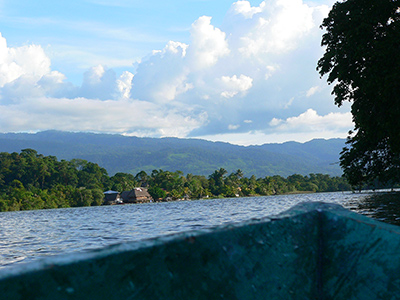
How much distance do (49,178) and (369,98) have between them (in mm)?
164495

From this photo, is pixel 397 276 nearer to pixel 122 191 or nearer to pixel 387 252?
pixel 387 252

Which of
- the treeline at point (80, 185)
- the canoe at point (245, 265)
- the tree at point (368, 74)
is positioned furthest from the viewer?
the treeline at point (80, 185)

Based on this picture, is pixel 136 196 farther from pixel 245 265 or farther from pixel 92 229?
pixel 245 265

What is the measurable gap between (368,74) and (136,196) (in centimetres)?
14482

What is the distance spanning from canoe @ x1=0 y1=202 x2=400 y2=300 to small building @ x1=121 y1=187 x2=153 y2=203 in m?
161

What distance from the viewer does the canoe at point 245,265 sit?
4.55 feet

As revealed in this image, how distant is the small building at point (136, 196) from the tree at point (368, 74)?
449 ft

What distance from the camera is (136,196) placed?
529 feet

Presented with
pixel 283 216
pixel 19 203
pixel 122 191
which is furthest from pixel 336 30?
pixel 122 191

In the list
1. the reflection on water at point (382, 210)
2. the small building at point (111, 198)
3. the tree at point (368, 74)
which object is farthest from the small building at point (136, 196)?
the tree at point (368, 74)

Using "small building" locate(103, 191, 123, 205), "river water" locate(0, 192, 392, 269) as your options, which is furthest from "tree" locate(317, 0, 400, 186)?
"small building" locate(103, 191, 123, 205)

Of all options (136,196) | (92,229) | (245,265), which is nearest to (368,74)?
(245,265)

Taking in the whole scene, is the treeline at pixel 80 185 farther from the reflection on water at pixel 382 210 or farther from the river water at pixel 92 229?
the reflection on water at pixel 382 210

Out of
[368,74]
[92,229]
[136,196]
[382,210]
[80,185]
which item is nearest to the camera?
[368,74]
